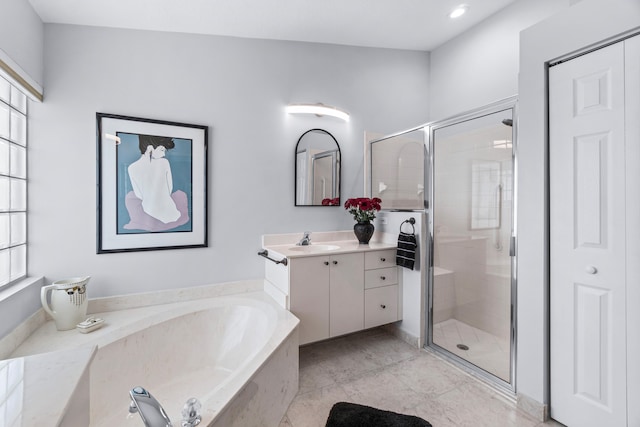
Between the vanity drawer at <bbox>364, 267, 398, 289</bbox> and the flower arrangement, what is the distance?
1.55 ft

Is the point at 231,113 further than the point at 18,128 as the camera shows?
Yes

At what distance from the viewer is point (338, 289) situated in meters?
2.41


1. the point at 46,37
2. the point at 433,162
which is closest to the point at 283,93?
the point at 433,162

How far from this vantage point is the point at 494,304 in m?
2.27

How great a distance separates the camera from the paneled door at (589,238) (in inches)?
59.1

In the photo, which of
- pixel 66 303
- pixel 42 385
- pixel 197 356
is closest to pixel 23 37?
pixel 66 303

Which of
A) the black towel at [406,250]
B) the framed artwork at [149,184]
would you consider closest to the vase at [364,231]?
the black towel at [406,250]

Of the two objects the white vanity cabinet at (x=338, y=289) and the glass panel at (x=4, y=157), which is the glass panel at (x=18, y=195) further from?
the white vanity cabinet at (x=338, y=289)

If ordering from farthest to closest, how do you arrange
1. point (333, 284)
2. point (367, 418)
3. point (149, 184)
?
point (333, 284) → point (149, 184) → point (367, 418)

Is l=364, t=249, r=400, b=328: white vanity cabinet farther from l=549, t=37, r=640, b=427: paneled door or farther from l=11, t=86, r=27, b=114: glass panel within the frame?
l=11, t=86, r=27, b=114: glass panel

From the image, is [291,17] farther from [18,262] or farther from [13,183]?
[18,262]

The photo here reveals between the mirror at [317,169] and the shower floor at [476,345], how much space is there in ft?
4.74

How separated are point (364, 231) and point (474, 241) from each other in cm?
88

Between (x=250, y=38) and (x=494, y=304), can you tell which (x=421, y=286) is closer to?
(x=494, y=304)
